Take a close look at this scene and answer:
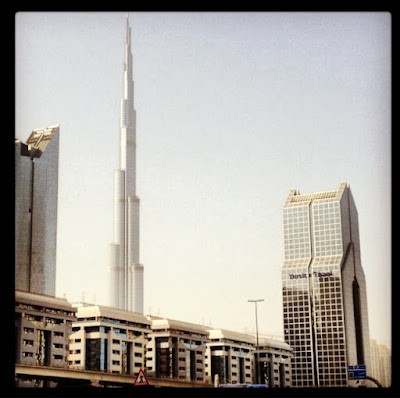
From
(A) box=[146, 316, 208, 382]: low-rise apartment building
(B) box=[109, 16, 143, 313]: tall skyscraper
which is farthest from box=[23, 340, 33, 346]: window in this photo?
(B) box=[109, 16, 143, 313]: tall skyscraper

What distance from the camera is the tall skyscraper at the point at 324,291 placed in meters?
48.1

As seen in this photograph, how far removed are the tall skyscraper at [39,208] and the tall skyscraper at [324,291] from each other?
16.6 meters

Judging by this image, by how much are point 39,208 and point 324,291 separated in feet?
66.1

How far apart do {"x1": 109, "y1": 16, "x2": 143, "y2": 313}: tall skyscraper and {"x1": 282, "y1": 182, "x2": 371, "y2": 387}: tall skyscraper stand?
1068cm

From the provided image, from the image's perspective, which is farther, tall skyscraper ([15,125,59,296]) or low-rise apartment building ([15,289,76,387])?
tall skyscraper ([15,125,59,296])

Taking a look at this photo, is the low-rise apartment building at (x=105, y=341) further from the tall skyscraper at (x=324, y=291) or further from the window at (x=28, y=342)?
the tall skyscraper at (x=324, y=291)

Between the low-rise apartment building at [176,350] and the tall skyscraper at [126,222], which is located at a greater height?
the tall skyscraper at [126,222]

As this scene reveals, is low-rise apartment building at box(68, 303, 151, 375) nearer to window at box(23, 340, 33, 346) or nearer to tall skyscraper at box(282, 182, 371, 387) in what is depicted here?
window at box(23, 340, 33, 346)

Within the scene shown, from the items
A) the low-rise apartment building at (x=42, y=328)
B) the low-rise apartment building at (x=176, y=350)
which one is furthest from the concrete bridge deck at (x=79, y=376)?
the low-rise apartment building at (x=176, y=350)

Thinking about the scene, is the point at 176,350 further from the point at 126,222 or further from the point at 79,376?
the point at 126,222

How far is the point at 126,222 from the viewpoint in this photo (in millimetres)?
50969

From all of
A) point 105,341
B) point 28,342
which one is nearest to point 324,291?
point 105,341

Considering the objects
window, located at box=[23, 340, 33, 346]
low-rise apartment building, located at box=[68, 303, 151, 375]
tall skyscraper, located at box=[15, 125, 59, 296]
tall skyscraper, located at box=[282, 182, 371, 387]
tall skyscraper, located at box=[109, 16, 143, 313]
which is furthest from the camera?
tall skyscraper, located at box=[282, 182, 371, 387]

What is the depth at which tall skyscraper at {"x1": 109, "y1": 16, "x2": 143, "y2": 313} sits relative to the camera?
4456 centimetres
